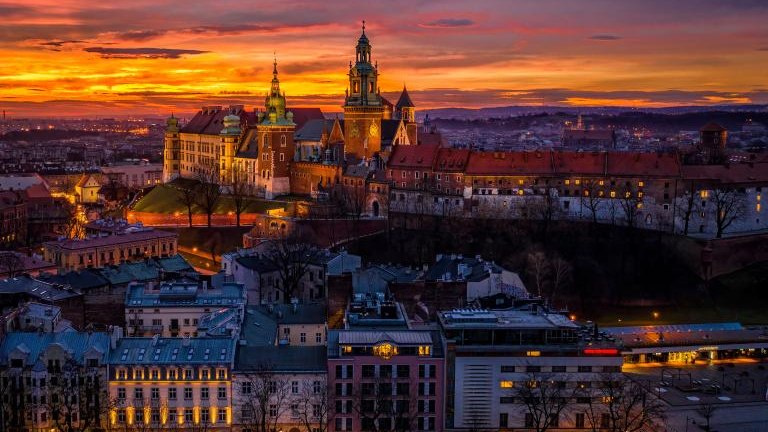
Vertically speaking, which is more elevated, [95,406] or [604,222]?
[604,222]

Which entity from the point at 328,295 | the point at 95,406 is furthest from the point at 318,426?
the point at 328,295

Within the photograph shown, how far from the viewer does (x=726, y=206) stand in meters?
91.6

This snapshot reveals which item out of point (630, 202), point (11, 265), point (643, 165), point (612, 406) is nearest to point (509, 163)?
point (630, 202)

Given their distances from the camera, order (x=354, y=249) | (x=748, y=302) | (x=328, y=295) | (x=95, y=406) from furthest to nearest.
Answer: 1. (x=354, y=249)
2. (x=748, y=302)
3. (x=328, y=295)
4. (x=95, y=406)

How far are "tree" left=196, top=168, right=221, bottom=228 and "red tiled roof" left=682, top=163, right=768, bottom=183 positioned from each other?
56985 mm

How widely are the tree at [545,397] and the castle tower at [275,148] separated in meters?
71.4

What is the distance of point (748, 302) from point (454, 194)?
34.7 meters

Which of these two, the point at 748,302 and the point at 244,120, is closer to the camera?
the point at 748,302

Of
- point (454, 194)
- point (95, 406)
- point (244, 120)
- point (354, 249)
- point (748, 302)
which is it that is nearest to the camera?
point (95, 406)

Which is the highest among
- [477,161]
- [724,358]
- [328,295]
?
[477,161]

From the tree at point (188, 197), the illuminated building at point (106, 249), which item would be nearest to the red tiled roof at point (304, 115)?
the tree at point (188, 197)

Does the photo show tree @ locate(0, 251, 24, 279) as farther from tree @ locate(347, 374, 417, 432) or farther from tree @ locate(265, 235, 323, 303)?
tree @ locate(347, 374, 417, 432)

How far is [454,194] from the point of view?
10369 cm

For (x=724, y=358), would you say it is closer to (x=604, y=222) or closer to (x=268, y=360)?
(x=604, y=222)
